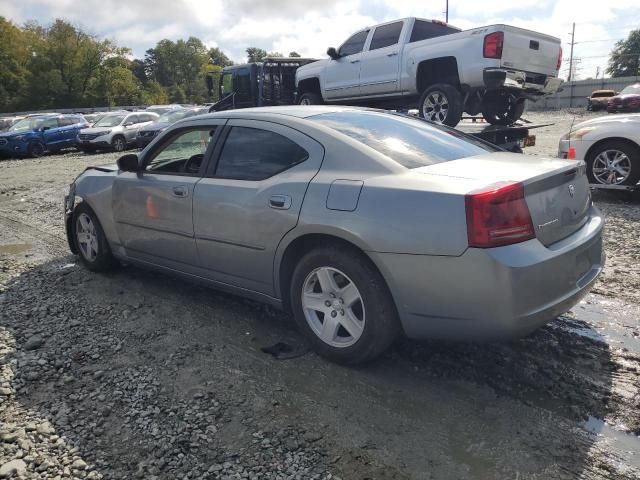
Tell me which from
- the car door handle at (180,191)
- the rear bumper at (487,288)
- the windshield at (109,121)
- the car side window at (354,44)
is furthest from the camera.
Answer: the windshield at (109,121)

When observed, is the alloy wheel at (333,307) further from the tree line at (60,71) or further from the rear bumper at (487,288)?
the tree line at (60,71)

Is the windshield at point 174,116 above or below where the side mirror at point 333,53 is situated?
below

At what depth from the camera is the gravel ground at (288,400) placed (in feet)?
7.69

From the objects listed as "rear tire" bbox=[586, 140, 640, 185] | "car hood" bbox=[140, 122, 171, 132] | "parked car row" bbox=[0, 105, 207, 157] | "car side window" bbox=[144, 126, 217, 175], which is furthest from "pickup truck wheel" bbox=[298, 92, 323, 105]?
"car hood" bbox=[140, 122, 171, 132]

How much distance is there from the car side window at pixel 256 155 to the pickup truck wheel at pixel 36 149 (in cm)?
2022

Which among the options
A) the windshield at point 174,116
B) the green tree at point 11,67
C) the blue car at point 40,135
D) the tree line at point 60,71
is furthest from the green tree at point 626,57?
the green tree at point 11,67

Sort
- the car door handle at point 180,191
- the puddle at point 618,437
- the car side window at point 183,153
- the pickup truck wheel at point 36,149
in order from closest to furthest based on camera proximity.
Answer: the puddle at point 618,437, the car door handle at point 180,191, the car side window at point 183,153, the pickup truck wheel at point 36,149

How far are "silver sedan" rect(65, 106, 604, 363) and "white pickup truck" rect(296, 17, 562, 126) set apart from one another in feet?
15.2

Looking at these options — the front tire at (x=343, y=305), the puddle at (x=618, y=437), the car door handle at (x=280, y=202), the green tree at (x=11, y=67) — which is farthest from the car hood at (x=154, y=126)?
the green tree at (x=11, y=67)

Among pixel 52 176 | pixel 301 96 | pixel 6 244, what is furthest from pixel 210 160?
pixel 52 176

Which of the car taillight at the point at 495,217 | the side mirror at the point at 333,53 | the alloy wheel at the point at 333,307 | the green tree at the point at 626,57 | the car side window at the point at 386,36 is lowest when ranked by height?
the alloy wheel at the point at 333,307

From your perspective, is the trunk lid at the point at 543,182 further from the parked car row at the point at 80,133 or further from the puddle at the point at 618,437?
the parked car row at the point at 80,133

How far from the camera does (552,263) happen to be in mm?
2674

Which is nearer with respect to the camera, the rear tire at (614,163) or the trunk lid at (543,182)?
the trunk lid at (543,182)
